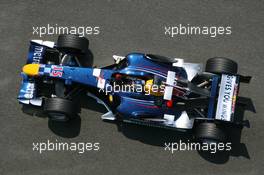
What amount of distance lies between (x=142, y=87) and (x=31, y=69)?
2379 millimetres

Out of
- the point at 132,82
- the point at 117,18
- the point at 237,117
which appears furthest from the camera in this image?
the point at 117,18

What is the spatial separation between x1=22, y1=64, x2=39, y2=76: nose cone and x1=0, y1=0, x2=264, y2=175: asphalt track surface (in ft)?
2.11

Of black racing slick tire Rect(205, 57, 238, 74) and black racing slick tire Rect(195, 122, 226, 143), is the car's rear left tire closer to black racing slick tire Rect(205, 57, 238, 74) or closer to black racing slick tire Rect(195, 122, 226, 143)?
black racing slick tire Rect(205, 57, 238, 74)

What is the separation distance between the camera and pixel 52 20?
768cm

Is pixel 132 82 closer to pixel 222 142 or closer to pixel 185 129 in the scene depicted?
pixel 185 129

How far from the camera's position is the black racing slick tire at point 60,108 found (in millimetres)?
6676

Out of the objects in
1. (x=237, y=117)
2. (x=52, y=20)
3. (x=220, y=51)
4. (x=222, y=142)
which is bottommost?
(x=222, y=142)

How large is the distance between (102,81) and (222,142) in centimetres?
266

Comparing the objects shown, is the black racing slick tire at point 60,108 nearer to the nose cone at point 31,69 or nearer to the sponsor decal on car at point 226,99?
the nose cone at point 31,69

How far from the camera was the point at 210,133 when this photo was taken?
6340mm

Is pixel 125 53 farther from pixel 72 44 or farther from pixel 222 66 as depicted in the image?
pixel 222 66

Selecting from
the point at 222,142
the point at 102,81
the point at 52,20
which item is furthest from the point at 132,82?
the point at 52,20

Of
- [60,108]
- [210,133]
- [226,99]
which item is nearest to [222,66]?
[226,99]

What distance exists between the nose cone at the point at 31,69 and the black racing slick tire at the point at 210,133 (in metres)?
3.53
